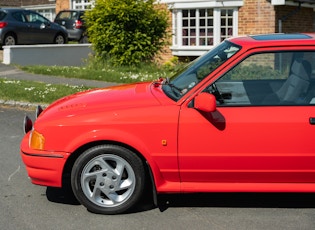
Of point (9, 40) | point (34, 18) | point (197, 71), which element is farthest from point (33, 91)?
point (34, 18)

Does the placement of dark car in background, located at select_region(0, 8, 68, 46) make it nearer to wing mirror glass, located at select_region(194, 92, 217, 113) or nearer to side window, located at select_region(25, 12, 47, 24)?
side window, located at select_region(25, 12, 47, 24)

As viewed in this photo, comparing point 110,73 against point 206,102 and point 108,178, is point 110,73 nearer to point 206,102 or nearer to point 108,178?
point 108,178

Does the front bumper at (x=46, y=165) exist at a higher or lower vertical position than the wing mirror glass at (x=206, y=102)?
lower

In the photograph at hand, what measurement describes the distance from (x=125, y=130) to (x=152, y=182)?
54 cm

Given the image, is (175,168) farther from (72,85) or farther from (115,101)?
(72,85)

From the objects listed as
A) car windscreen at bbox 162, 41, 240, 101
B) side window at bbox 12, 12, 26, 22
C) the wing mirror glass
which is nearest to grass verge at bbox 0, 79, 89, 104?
car windscreen at bbox 162, 41, 240, 101

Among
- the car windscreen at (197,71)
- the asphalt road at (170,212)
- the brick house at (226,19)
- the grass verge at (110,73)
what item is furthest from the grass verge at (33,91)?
the brick house at (226,19)

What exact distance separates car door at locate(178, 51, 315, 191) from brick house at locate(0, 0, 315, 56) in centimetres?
1294

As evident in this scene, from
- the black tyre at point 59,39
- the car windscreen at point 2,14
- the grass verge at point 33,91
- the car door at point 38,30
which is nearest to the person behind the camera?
the grass verge at point 33,91

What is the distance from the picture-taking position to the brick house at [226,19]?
17281 millimetres

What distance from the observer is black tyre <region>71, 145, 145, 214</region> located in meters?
4.49

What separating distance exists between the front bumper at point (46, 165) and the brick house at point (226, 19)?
42.7 feet

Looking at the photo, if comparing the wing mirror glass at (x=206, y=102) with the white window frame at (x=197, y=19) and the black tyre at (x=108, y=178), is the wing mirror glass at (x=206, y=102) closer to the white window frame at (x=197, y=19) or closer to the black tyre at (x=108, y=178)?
the black tyre at (x=108, y=178)

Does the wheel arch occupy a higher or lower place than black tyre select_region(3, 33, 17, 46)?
lower
